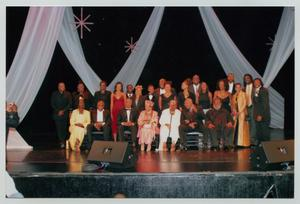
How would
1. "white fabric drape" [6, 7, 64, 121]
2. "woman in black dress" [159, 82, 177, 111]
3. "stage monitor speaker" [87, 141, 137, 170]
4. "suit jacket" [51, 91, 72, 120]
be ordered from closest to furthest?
"stage monitor speaker" [87, 141, 137, 170] → "white fabric drape" [6, 7, 64, 121] → "suit jacket" [51, 91, 72, 120] → "woman in black dress" [159, 82, 177, 111]

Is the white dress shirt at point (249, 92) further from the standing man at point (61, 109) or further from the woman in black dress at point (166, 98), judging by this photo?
the standing man at point (61, 109)

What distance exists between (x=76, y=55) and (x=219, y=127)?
1.98 metres

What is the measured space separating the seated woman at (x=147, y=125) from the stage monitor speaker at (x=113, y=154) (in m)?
0.85

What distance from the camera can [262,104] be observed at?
674 cm

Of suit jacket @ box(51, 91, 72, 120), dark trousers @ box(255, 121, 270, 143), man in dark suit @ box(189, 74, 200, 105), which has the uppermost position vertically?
man in dark suit @ box(189, 74, 200, 105)

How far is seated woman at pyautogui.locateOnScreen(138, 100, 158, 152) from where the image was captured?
690cm

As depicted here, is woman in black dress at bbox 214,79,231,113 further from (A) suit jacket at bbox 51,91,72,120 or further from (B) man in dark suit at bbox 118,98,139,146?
(A) suit jacket at bbox 51,91,72,120

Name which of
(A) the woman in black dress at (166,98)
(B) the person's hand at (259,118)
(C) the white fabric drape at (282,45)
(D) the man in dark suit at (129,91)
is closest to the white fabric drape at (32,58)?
(D) the man in dark suit at (129,91)

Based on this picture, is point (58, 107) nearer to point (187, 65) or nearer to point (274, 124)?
point (187, 65)

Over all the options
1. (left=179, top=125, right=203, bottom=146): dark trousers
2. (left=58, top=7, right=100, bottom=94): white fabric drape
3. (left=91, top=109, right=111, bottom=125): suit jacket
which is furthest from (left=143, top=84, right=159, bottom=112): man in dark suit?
(left=58, top=7, right=100, bottom=94): white fabric drape

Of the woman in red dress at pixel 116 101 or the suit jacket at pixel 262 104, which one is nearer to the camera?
the suit jacket at pixel 262 104

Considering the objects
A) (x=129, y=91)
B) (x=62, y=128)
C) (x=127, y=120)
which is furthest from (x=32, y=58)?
(x=127, y=120)

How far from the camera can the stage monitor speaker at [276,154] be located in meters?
5.84

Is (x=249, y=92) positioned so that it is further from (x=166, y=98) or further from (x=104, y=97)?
(x=104, y=97)
